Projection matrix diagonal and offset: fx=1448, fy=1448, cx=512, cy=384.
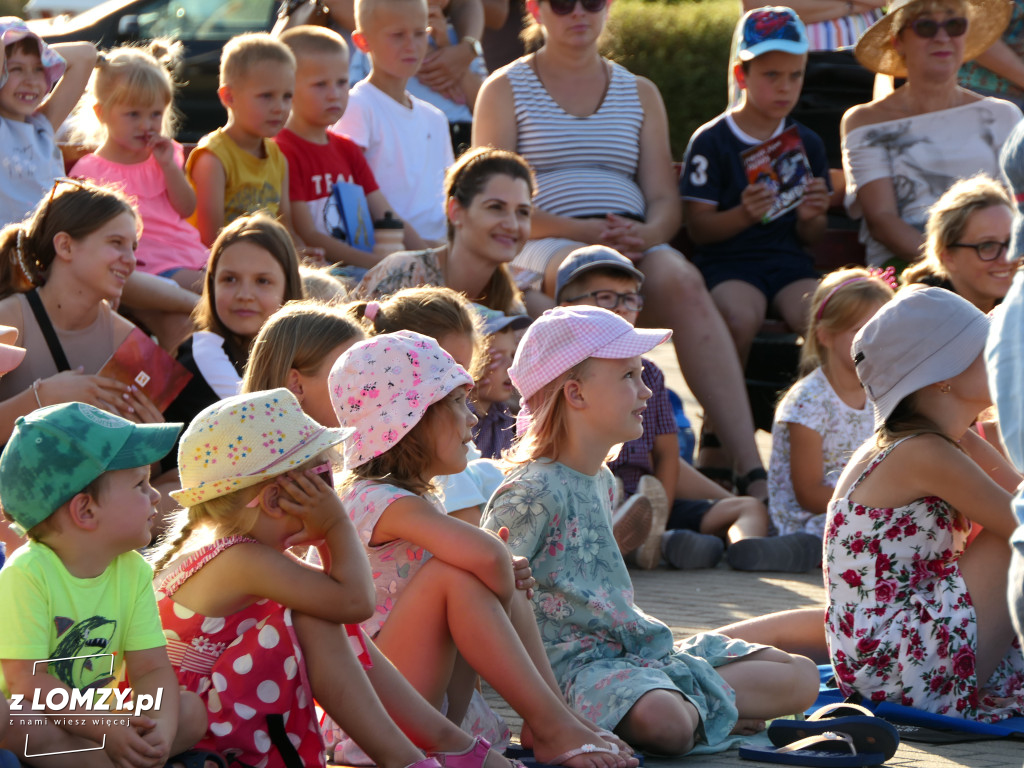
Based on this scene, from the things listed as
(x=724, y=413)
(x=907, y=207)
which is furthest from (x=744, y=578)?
(x=907, y=207)

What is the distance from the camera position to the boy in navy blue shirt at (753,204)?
22.6 feet

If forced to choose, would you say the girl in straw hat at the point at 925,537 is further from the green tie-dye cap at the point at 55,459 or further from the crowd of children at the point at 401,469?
the green tie-dye cap at the point at 55,459

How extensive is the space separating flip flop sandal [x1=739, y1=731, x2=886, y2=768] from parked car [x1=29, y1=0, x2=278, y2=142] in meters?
6.92

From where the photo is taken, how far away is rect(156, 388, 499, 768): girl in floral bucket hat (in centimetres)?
297

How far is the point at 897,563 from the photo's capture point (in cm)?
393

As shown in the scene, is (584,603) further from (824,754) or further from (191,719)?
(191,719)

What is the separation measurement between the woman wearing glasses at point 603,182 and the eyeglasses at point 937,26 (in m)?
1.31

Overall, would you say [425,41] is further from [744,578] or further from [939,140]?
[744,578]

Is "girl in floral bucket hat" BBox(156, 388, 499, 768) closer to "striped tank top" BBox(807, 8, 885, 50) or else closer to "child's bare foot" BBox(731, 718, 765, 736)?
"child's bare foot" BBox(731, 718, 765, 736)

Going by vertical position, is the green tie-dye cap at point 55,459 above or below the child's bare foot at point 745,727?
above

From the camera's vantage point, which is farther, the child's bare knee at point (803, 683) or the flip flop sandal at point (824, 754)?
the child's bare knee at point (803, 683)

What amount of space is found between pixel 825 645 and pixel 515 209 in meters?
2.21

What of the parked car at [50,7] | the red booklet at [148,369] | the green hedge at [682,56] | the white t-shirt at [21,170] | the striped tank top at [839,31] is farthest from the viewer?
the green hedge at [682,56]

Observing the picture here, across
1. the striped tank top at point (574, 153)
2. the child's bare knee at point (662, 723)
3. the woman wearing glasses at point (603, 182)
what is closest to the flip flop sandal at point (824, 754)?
the child's bare knee at point (662, 723)
